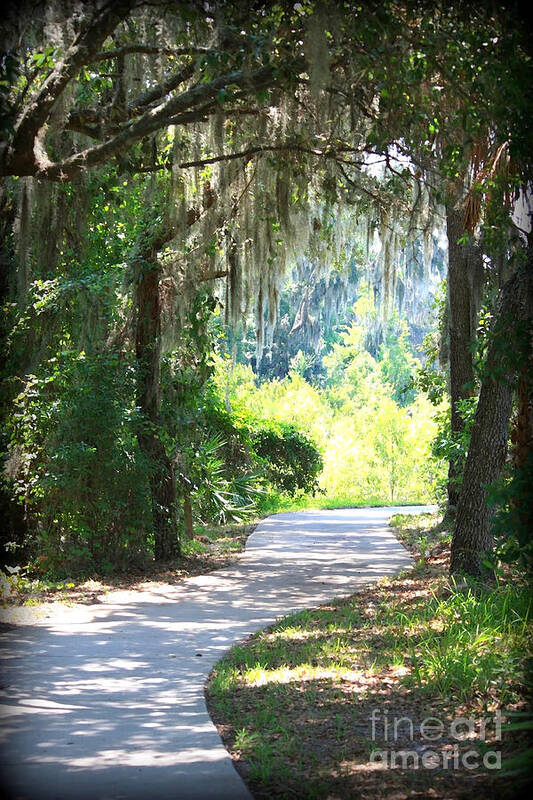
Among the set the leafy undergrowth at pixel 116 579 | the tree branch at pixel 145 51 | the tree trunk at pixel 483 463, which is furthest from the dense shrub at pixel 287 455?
the tree branch at pixel 145 51

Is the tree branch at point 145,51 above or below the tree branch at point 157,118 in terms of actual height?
above

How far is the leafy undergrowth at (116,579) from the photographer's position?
822cm

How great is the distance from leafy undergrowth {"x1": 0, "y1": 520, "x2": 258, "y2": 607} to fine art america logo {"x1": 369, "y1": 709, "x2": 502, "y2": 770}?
435 cm

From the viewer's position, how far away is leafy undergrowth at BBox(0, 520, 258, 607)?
8.22 metres

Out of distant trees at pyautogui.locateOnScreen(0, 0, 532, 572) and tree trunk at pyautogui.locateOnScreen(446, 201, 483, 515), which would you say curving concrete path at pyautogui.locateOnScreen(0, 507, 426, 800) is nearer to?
distant trees at pyautogui.locateOnScreen(0, 0, 532, 572)

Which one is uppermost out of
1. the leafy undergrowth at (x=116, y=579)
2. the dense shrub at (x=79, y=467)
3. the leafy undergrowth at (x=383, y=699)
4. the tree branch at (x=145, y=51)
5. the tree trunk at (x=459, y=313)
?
the tree branch at (x=145, y=51)

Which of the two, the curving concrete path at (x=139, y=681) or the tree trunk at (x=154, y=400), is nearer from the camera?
the curving concrete path at (x=139, y=681)

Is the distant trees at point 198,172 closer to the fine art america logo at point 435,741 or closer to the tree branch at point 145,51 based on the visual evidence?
the tree branch at point 145,51

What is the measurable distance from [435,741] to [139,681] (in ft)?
6.48

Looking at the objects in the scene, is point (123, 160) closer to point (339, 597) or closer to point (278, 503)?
point (339, 597)

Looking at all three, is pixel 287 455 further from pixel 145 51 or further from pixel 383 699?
pixel 383 699

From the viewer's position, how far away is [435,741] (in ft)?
13.9

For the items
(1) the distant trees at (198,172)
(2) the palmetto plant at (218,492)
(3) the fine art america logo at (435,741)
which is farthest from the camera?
(2) the palmetto plant at (218,492)

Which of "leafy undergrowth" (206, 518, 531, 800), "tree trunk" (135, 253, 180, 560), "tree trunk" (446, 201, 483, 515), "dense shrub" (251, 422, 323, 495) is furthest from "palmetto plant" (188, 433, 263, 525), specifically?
"leafy undergrowth" (206, 518, 531, 800)
